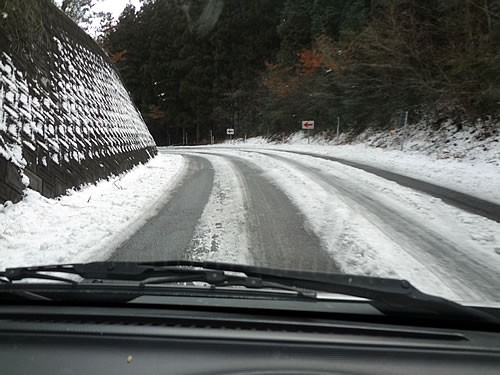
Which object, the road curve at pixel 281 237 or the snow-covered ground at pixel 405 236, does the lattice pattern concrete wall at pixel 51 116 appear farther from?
the road curve at pixel 281 237

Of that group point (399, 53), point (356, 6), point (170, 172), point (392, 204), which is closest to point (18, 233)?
point (392, 204)

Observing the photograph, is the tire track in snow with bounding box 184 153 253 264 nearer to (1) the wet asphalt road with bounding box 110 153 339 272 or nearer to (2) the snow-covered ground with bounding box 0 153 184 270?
(1) the wet asphalt road with bounding box 110 153 339 272

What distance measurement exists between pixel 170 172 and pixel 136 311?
32.1 ft

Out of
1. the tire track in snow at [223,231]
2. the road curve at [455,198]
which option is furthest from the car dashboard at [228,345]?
the road curve at [455,198]

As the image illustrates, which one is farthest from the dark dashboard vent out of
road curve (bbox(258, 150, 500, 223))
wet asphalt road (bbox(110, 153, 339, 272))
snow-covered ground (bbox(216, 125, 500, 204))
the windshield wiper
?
snow-covered ground (bbox(216, 125, 500, 204))

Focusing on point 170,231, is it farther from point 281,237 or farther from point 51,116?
point 51,116

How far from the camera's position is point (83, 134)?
8.68 meters

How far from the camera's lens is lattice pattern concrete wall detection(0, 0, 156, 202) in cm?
619

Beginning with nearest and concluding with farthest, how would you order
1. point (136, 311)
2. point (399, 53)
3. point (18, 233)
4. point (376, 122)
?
point (136, 311) → point (18, 233) → point (399, 53) → point (376, 122)

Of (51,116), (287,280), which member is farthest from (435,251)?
(51,116)

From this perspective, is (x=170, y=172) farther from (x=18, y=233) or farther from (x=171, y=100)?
(x=171, y=100)

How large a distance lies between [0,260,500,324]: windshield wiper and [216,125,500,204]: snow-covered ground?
6.16m

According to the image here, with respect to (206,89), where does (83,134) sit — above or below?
below

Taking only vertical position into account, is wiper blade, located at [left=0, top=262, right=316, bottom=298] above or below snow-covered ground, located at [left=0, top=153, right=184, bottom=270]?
above
